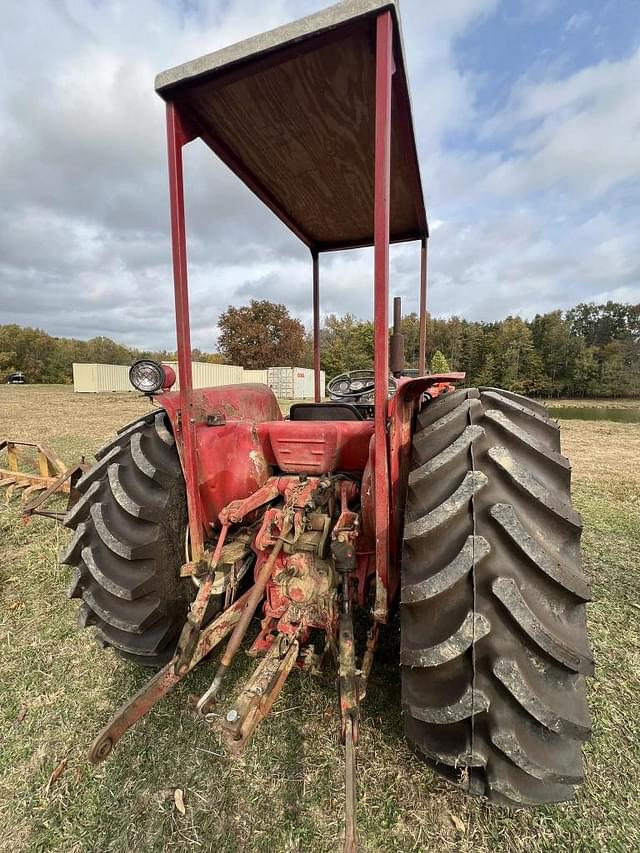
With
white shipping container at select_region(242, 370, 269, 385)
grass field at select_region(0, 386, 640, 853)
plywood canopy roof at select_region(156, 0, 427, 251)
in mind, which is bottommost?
grass field at select_region(0, 386, 640, 853)

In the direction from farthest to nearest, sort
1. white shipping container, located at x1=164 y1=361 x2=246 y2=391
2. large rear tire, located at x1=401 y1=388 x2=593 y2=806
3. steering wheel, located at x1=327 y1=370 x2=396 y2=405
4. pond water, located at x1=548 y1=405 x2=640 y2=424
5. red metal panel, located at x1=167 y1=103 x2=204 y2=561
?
white shipping container, located at x1=164 y1=361 x2=246 y2=391, pond water, located at x1=548 y1=405 x2=640 y2=424, steering wheel, located at x1=327 y1=370 x2=396 y2=405, red metal panel, located at x1=167 y1=103 x2=204 y2=561, large rear tire, located at x1=401 y1=388 x2=593 y2=806

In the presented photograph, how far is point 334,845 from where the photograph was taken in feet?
4.96

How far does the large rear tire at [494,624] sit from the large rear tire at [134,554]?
1.13m

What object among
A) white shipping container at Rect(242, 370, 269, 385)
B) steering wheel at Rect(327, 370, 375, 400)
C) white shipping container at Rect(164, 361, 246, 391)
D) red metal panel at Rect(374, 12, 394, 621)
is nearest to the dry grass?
white shipping container at Rect(242, 370, 269, 385)

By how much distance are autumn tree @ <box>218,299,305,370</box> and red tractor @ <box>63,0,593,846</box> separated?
34.0 metres

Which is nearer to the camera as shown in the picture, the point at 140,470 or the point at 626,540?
the point at 140,470

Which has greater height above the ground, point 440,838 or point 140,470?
point 140,470

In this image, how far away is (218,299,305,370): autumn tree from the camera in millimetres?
36156

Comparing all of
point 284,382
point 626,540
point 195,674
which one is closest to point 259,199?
point 195,674

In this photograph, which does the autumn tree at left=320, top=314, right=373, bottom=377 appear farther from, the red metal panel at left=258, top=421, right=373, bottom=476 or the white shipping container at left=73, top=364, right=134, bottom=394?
the red metal panel at left=258, top=421, right=373, bottom=476

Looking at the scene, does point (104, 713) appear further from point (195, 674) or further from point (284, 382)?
point (284, 382)

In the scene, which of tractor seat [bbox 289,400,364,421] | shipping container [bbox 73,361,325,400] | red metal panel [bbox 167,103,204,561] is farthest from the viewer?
shipping container [bbox 73,361,325,400]

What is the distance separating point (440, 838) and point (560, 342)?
58.9 metres

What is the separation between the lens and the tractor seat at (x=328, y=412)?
309cm
